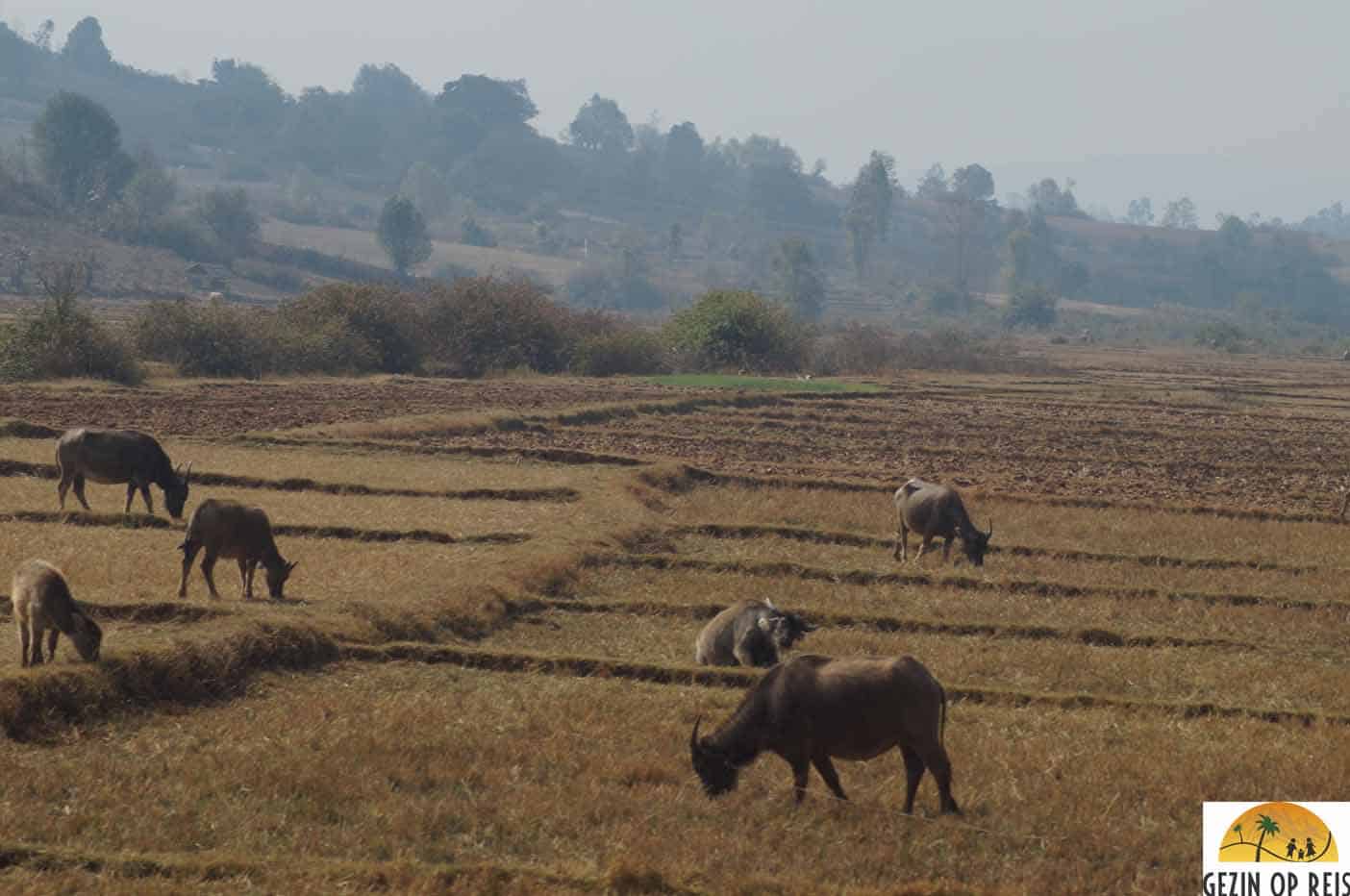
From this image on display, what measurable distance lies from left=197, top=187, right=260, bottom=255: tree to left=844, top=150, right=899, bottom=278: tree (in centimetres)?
6629

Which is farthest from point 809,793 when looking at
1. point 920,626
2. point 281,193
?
point 281,193

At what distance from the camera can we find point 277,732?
38.8ft

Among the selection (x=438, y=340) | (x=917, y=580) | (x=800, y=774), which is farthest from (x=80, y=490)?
(x=438, y=340)

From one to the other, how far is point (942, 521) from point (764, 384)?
31338mm

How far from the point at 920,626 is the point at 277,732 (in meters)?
7.66

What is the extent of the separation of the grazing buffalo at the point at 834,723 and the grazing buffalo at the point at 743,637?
126 inches

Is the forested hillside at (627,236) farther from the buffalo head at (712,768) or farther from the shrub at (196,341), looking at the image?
the buffalo head at (712,768)

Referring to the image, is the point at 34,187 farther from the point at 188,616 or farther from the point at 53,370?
the point at 188,616

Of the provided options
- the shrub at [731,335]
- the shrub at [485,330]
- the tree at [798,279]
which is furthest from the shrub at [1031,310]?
the shrub at [485,330]

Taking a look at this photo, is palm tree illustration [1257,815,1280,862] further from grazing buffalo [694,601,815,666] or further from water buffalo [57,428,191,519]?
water buffalo [57,428,191,519]

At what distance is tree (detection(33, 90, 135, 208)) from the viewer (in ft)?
407

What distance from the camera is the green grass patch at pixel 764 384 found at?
1980 inches

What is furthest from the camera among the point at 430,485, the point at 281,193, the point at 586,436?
the point at 281,193

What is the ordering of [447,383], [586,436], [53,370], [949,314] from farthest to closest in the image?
[949,314], [447,383], [53,370], [586,436]
